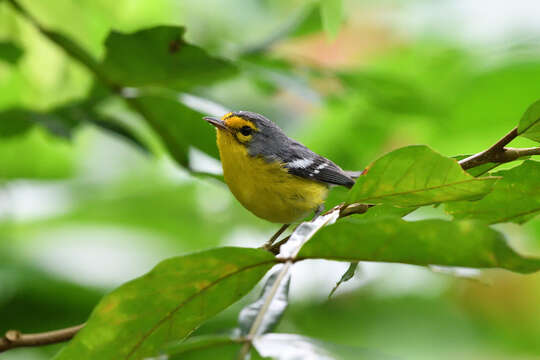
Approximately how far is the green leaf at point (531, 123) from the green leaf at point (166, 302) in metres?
0.34

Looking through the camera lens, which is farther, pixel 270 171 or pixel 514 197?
pixel 270 171

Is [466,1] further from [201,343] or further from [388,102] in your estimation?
[201,343]

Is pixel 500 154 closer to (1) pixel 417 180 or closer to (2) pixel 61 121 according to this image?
(1) pixel 417 180

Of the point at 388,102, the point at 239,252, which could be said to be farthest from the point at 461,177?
the point at 388,102

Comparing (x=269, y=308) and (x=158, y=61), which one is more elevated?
(x=158, y=61)

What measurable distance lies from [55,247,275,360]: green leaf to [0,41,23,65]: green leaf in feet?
3.35

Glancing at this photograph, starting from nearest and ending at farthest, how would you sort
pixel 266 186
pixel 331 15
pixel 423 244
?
pixel 423 244 → pixel 331 15 → pixel 266 186

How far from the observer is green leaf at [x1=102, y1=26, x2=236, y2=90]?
129cm

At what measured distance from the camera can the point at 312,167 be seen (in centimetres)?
148

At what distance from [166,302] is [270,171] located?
0.80m

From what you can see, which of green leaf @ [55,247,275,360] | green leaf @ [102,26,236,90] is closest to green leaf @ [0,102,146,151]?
green leaf @ [102,26,236,90]

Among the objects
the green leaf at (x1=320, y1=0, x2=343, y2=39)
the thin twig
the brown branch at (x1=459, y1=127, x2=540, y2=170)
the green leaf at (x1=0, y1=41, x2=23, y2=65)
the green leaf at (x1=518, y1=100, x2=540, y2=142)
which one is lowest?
the thin twig

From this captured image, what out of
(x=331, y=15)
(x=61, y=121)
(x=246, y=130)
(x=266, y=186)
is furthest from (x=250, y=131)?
(x=331, y=15)

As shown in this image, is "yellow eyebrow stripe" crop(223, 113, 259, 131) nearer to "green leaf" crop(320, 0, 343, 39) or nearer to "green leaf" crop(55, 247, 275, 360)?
"green leaf" crop(320, 0, 343, 39)
